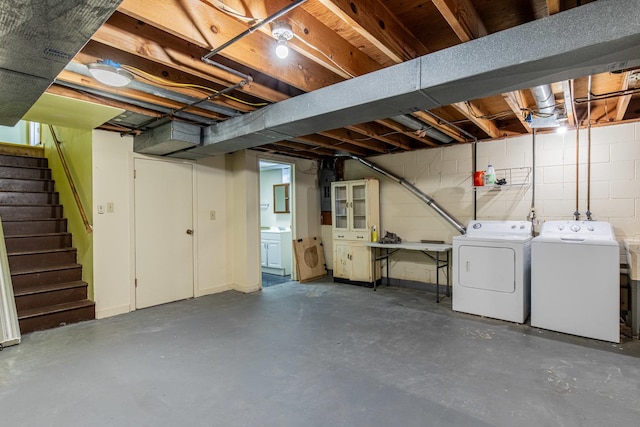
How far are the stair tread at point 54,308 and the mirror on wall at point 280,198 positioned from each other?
3826 millimetres

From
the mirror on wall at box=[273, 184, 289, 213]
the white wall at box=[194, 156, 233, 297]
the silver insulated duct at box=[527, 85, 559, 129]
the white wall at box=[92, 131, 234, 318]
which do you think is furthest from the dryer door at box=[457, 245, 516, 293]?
the white wall at box=[92, 131, 234, 318]

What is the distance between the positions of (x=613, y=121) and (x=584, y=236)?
4.46ft

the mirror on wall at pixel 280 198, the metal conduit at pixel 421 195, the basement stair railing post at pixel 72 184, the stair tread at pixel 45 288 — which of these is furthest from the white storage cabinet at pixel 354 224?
the stair tread at pixel 45 288

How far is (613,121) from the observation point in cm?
366

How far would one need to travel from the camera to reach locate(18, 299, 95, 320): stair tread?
3.46m

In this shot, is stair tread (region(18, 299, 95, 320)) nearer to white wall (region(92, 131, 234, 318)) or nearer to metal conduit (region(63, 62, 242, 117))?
white wall (region(92, 131, 234, 318))

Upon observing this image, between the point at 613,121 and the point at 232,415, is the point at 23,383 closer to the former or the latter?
the point at 232,415

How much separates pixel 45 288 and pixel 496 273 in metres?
5.19

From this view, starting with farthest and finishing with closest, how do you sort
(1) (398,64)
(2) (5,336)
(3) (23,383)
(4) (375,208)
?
(4) (375,208), (2) (5,336), (3) (23,383), (1) (398,64)

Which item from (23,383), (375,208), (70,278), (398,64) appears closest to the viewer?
(398,64)

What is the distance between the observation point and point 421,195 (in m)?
5.07

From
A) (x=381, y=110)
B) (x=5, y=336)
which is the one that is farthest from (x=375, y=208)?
(x=5, y=336)

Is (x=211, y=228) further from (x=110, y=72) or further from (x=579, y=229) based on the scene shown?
(x=579, y=229)

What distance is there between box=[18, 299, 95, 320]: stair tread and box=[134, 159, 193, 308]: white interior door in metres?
0.57
